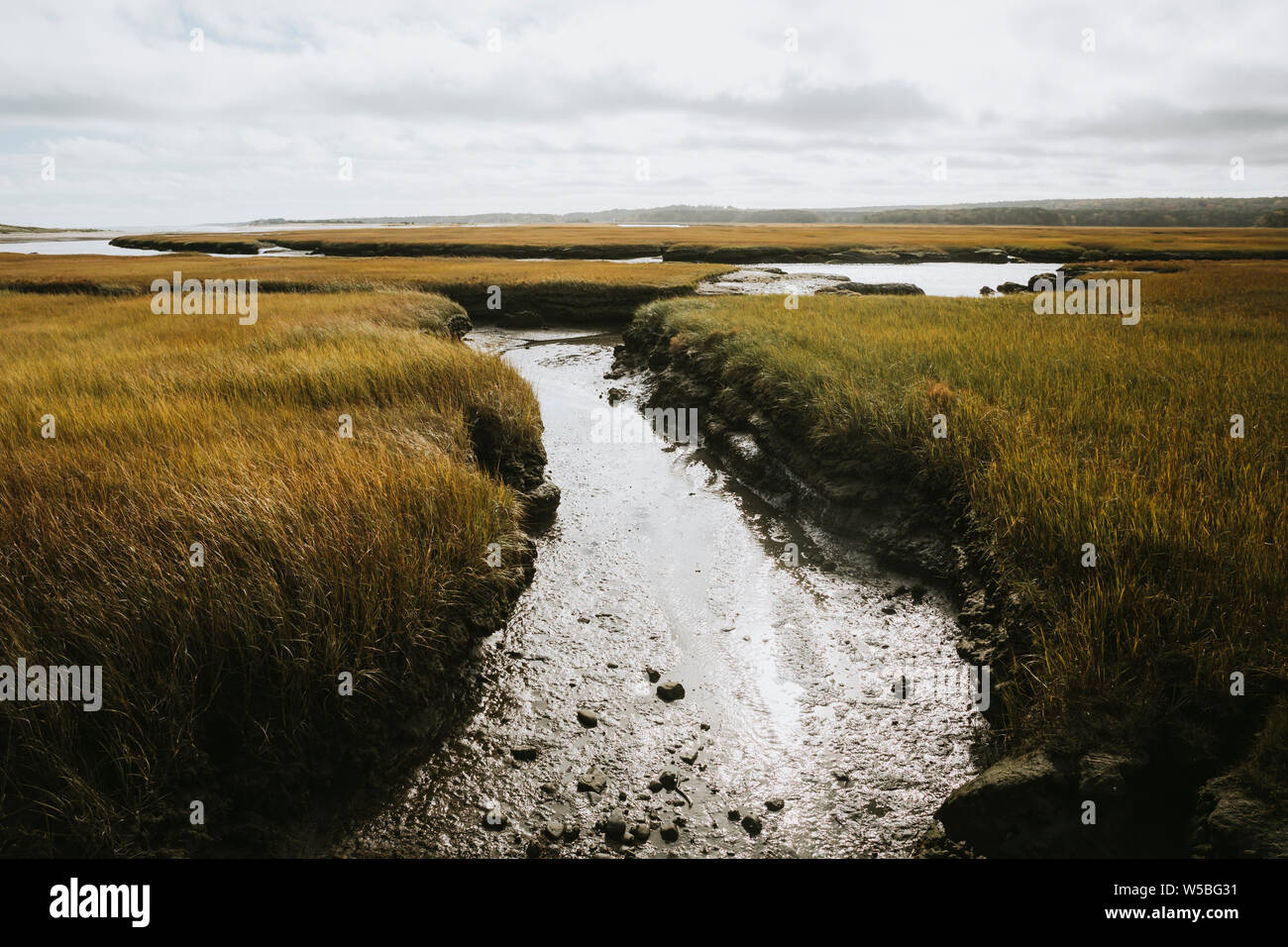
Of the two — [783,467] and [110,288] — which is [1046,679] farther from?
[110,288]

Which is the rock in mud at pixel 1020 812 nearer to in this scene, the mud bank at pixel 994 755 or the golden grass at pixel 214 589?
the mud bank at pixel 994 755

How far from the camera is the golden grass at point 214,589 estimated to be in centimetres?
411

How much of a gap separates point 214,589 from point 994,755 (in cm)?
570

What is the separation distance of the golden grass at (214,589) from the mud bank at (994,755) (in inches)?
159

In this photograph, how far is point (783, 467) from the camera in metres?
10.6

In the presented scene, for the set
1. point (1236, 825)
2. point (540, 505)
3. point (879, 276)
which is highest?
point (879, 276)

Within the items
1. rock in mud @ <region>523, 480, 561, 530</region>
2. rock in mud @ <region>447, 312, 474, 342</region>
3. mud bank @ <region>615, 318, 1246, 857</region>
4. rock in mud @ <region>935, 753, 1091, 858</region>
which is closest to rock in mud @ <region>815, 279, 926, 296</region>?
rock in mud @ <region>447, 312, 474, 342</region>

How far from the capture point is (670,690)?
5.91 metres

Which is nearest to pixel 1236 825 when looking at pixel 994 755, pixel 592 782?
pixel 994 755

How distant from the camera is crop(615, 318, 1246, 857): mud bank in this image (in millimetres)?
3875

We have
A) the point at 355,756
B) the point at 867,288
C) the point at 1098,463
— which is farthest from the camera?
the point at 867,288

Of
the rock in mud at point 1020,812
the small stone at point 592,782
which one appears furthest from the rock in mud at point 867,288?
the small stone at point 592,782

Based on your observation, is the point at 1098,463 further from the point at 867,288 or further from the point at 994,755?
the point at 867,288
